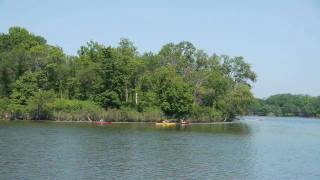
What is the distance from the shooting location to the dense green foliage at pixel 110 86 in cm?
8881

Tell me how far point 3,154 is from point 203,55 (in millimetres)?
81048

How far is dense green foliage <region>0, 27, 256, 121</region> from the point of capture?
88812mm

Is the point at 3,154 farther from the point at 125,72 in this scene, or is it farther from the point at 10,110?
the point at 125,72

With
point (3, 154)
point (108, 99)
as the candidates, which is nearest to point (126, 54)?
point (108, 99)

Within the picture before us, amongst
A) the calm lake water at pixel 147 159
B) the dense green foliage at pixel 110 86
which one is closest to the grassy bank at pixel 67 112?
the dense green foliage at pixel 110 86

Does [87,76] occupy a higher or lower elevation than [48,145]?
higher

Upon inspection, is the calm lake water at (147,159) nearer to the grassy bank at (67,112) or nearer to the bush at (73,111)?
the bush at (73,111)

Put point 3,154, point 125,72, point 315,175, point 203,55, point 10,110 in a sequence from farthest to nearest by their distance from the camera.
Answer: point 203,55
point 125,72
point 10,110
point 3,154
point 315,175

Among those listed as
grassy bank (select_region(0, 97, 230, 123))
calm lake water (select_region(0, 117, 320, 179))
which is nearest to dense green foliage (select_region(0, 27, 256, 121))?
grassy bank (select_region(0, 97, 230, 123))

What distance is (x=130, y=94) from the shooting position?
100 m

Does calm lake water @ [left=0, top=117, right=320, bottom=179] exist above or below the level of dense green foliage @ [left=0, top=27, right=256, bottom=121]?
below

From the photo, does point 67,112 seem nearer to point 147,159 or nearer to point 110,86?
point 110,86

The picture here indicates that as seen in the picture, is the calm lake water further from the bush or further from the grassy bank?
the grassy bank

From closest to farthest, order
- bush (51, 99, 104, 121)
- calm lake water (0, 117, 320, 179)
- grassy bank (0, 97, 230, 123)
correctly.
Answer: calm lake water (0, 117, 320, 179)
grassy bank (0, 97, 230, 123)
bush (51, 99, 104, 121)
